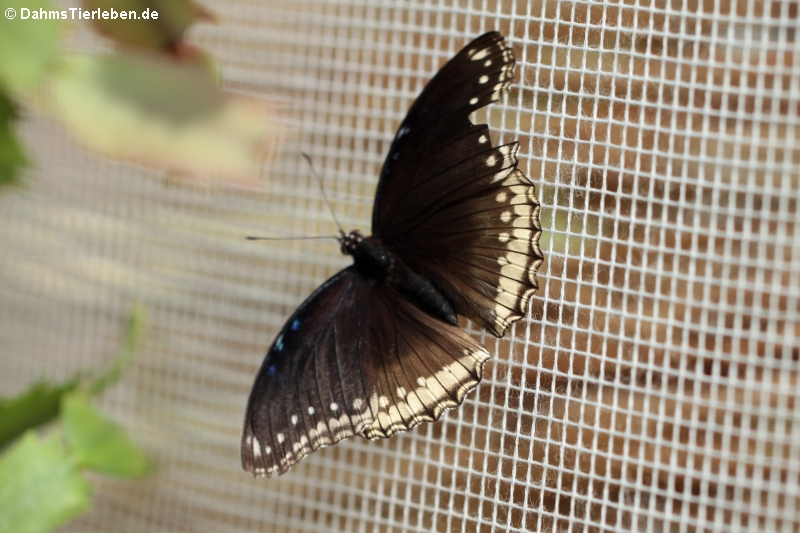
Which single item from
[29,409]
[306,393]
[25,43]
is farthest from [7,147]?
[306,393]

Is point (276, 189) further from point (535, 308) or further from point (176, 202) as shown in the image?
point (535, 308)

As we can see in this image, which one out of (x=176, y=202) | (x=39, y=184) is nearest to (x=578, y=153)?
(x=176, y=202)

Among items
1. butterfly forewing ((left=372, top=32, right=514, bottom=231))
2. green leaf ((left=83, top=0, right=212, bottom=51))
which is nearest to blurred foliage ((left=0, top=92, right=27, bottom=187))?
green leaf ((left=83, top=0, right=212, bottom=51))

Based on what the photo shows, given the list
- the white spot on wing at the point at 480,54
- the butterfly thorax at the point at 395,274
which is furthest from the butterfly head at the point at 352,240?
the white spot on wing at the point at 480,54

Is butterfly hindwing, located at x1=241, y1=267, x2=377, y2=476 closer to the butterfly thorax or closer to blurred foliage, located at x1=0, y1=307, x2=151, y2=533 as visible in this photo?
the butterfly thorax

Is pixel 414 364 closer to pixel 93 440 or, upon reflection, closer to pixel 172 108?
pixel 93 440

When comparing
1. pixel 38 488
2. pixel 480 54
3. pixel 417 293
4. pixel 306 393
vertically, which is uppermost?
pixel 480 54

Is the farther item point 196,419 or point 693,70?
point 196,419
